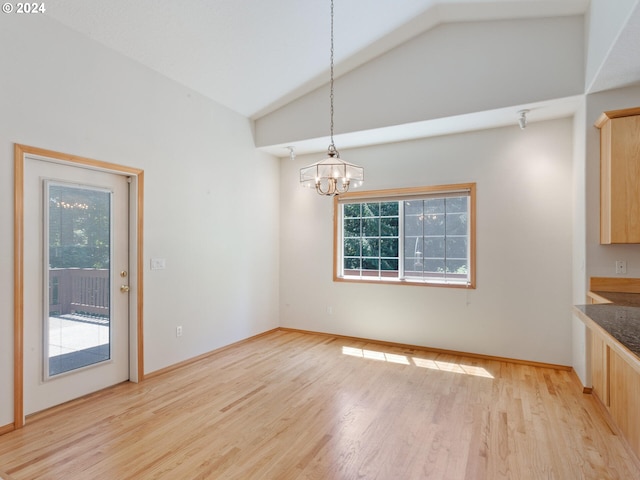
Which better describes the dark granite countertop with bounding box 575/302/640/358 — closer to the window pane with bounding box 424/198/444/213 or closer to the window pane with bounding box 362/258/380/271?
the window pane with bounding box 424/198/444/213

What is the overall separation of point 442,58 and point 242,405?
157 inches

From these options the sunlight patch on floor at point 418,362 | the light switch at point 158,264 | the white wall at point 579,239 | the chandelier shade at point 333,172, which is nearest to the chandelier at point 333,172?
the chandelier shade at point 333,172

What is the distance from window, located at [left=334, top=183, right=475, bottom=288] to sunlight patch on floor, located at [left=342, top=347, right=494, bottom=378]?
0.96 meters

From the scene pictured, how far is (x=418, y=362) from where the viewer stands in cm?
405

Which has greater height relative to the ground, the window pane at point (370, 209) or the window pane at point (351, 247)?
the window pane at point (370, 209)

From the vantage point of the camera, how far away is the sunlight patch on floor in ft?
12.3

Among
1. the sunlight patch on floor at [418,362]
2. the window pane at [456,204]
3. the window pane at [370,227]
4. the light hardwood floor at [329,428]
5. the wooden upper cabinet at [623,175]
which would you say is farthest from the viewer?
the window pane at [370,227]

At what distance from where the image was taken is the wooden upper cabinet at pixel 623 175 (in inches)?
111

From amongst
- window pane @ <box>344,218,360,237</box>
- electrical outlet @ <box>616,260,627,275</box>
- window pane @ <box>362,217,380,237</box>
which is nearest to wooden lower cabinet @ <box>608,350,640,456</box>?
electrical outlet @ <box>616,260,627,275</box>

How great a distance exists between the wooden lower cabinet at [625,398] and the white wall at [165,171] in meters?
3.93

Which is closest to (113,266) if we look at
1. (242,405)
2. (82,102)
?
(82,102)

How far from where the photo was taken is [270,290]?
539cm

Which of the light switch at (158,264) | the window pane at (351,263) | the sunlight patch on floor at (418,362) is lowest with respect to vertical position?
the sunlight patch on floor at (418,362)

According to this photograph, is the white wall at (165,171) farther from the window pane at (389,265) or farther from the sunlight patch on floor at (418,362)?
the window pane at (389,265)
